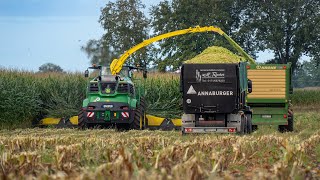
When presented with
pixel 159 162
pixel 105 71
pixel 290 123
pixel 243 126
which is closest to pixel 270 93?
pixel 290 123

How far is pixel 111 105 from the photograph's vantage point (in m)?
24.9

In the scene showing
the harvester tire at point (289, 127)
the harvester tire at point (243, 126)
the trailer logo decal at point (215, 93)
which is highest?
the trailer logo decal at point (215, 93)

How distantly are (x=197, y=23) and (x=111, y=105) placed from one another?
40.9m

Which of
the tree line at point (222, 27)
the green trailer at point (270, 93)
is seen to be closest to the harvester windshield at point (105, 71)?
the green trailer at point (270, 93)

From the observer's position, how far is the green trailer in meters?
26.5

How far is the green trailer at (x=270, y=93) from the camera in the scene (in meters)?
26.5

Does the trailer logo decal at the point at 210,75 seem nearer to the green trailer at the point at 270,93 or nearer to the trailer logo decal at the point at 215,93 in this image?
the trailer logo decal at the point at 215,93

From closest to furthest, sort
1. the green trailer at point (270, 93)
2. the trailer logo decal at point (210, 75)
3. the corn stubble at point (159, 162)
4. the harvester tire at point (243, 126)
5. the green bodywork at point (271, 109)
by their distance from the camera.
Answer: the corn stubble at point (159, 162), the trailer logo decal at point (210, 75), the harvester tire at point (243, 126), the green trailer at point (270, 93), the green bodywork at point (271, 109)

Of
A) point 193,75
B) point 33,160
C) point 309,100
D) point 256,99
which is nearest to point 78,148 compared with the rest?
point 33,160

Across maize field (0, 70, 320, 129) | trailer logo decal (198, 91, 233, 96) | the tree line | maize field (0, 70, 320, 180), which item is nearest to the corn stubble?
maize field (0, 70, 320, 180)

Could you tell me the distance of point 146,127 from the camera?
26609 mm

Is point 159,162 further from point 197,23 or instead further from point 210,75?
point 197,23

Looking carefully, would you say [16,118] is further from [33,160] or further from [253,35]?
[253,35]

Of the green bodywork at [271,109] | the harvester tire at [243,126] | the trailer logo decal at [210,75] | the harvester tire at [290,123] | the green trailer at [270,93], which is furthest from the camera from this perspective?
the harvester tire at [290,123]
